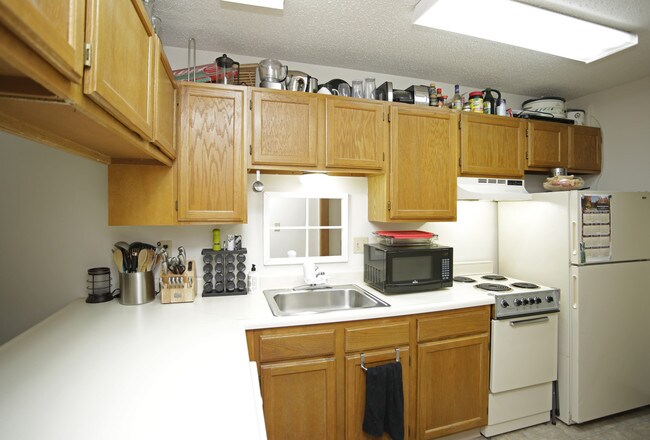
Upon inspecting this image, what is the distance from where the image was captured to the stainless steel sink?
2.08m

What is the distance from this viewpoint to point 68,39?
2.02 ft

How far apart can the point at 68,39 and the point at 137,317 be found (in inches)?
54.0

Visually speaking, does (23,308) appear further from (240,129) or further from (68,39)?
(68,39)

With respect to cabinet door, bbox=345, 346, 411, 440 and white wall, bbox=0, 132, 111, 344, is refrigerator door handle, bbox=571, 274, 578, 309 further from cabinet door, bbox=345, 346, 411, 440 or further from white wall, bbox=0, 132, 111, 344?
white wall, bbox=0, 132, 111, 344

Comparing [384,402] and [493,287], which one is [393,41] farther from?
[384,402]

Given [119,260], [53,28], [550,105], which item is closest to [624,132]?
[550,105]

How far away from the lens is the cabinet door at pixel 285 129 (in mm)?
1866

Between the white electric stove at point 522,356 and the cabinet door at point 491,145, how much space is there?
91 centimetres

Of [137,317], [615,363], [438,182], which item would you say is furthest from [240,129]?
[615,363]

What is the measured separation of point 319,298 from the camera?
2.19 metres

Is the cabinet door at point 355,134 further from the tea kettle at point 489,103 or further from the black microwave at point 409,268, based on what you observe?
the tea kettle at point 489,103

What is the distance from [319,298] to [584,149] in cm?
271

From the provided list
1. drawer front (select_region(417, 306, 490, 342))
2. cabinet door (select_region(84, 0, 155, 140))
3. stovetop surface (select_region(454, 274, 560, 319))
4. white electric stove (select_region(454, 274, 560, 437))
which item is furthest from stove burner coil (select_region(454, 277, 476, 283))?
cabinet door (select_region(84, 0, 155, 140))

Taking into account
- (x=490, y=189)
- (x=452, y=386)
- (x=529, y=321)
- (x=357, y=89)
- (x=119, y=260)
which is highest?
(x=357, y=89)
